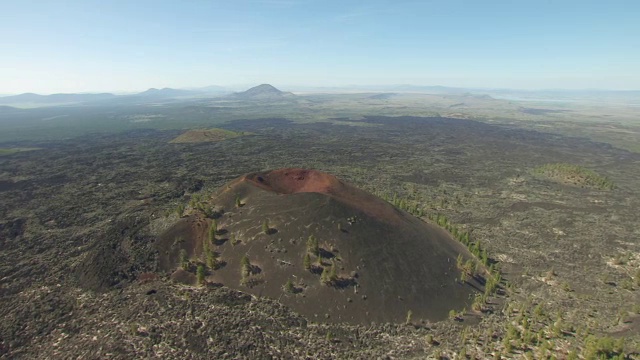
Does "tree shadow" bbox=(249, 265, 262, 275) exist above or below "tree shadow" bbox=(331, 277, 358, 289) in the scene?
above

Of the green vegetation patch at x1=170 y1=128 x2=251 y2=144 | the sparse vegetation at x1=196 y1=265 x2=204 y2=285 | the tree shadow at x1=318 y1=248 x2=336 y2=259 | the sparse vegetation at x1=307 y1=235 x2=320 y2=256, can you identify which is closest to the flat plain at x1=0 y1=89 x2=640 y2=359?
the sparse vegetation at x1=196 y1=265 x2=204 y2=285

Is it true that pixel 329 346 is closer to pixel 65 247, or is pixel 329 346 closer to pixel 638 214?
pixel 65 247

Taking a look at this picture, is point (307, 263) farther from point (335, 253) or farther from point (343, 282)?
point (343, 282)

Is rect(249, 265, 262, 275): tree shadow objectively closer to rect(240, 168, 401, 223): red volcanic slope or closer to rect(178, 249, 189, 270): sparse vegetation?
rect(178, 249, 189, 270): sparse vegetation

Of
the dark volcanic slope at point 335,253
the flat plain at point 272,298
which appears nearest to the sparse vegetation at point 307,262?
the dark volcanic slope at point 335,253

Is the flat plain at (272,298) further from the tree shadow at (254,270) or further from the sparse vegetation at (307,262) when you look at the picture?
the sparse vegetation at (307,262)

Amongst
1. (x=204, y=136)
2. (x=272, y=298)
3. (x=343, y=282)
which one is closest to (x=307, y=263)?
(x=343, y=282)
